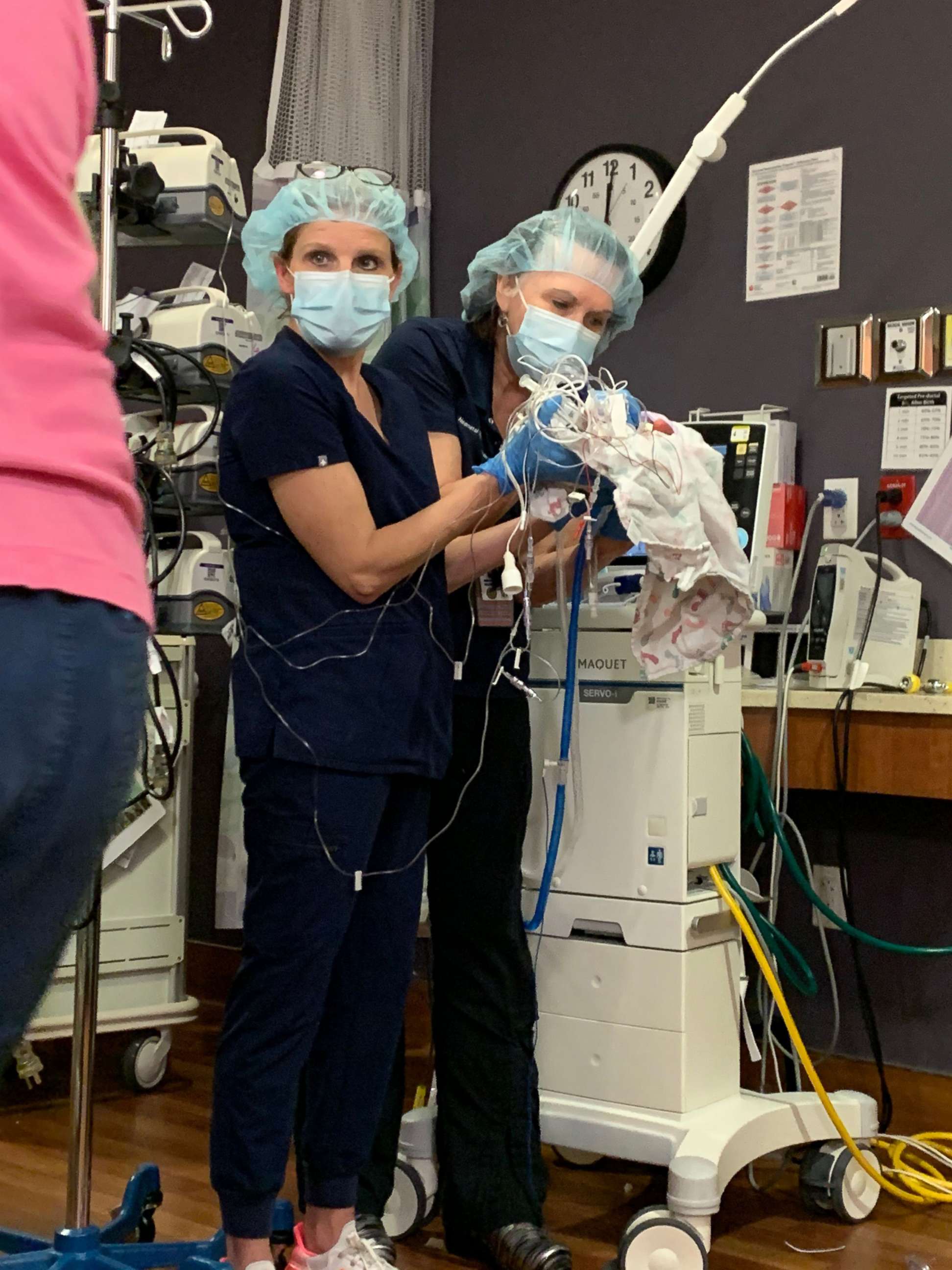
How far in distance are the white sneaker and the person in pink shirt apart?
1099mm

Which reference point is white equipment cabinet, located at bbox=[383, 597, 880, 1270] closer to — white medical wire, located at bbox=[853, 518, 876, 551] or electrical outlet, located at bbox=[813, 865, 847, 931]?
electrical outlet, located at bbox=[813, 865, 847, 931]

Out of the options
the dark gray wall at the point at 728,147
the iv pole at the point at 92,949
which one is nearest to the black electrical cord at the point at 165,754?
the iv pole at the point at 92,949

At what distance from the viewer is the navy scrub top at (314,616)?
1620 millimetres

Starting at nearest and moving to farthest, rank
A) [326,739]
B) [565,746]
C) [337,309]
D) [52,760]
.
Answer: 1. [52,760]
2. [326,739]
3. [337,309]
4. [565,746]

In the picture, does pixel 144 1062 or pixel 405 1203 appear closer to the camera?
pixel 405 1203

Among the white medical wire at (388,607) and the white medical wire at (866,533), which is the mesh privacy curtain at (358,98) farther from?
the white medical wire at (388,607)

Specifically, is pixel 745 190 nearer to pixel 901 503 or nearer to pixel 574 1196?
pixel 901 503

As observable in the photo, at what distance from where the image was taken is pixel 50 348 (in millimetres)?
713

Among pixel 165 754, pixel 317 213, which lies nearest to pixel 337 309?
pixel 317 213

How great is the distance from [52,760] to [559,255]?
1451 mm

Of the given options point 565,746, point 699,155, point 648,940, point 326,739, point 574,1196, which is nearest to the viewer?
point 326,739

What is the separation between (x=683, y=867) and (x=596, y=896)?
15 centimetres

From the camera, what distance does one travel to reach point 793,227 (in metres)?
2.92

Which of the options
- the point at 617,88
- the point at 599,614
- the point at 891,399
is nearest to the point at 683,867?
the point at 599,614
